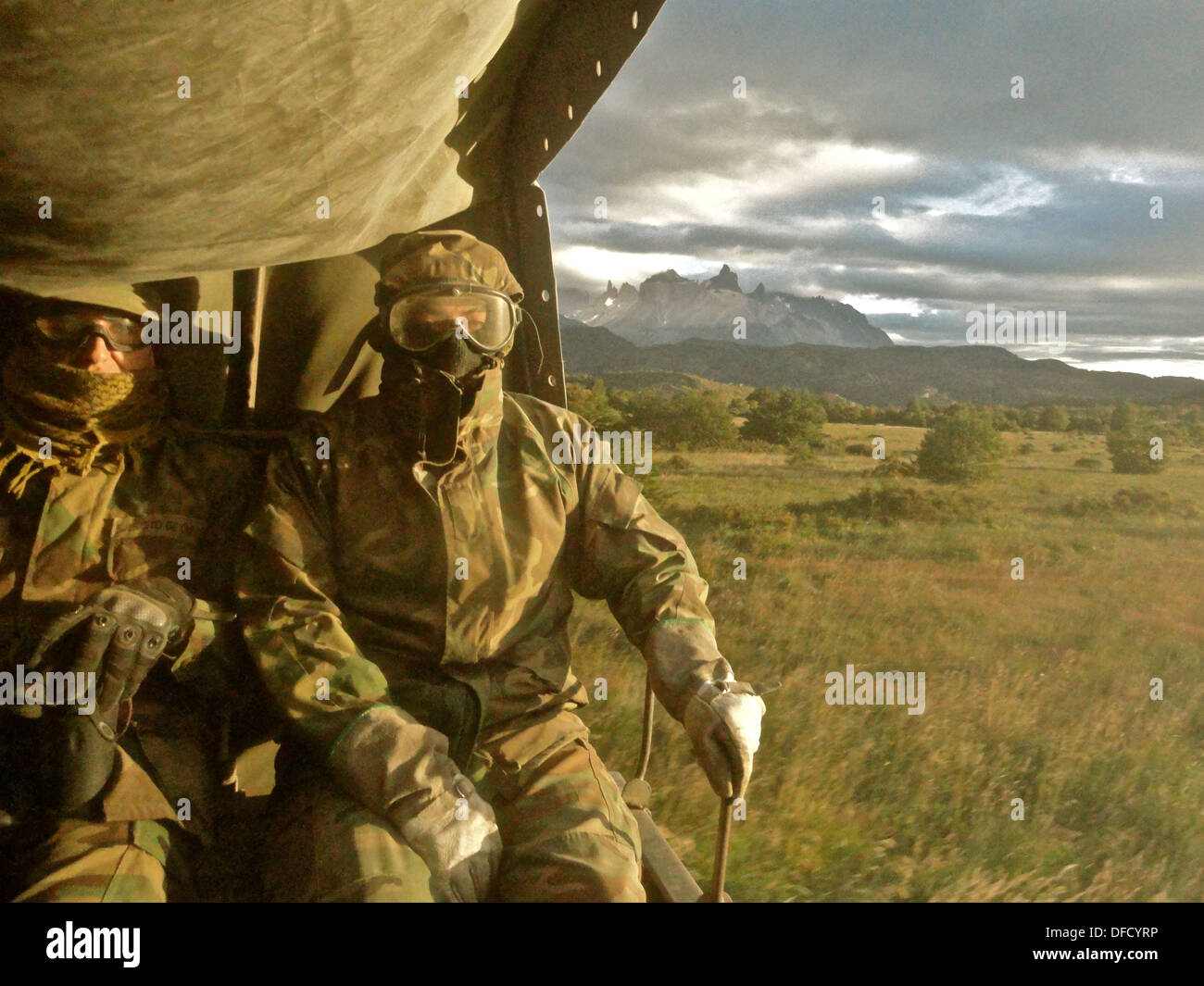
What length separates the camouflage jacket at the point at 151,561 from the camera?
2.37 metres

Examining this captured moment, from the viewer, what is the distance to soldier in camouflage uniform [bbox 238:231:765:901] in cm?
214

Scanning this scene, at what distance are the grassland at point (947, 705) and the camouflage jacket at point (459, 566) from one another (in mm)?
1772

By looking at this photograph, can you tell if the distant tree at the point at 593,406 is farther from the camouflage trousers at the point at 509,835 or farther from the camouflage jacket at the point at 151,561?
the camouflage trousers at the point at 509,835

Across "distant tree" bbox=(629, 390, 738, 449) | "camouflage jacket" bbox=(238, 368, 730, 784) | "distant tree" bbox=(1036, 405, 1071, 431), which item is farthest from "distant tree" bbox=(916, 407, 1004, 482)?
"camouflage jacket" bbox=(238, 368, 730, 784)

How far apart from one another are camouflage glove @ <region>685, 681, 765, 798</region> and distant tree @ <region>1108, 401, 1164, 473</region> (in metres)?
17.3

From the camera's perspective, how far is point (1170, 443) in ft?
74.1

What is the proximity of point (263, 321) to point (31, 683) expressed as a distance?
4.41ft

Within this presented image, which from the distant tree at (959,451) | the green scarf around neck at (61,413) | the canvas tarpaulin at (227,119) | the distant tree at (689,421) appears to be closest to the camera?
the canvas tarpaulin at (227,119)

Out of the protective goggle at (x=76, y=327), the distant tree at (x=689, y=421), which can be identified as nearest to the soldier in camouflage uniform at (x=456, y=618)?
the protective goggle at (x=76, y=327)

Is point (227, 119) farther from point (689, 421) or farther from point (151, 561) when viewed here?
point (689, 421)

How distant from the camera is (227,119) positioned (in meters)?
1.70

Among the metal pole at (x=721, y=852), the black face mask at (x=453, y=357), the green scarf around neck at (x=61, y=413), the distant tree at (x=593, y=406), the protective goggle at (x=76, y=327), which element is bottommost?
the metal pole at (x=721, y=852)
